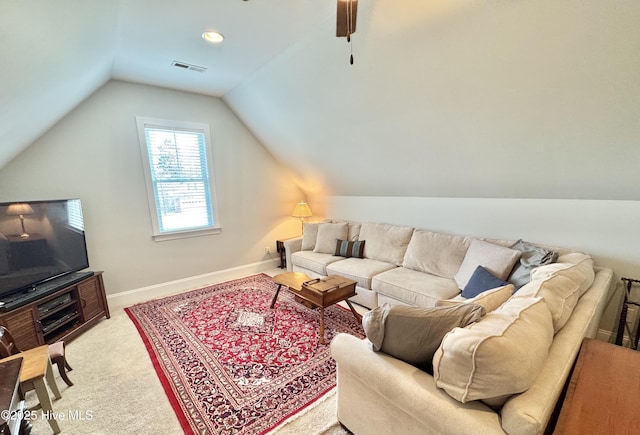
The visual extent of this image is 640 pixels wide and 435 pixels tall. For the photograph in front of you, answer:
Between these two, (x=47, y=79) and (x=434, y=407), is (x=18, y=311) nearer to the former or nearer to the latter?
(x=47, y=79)

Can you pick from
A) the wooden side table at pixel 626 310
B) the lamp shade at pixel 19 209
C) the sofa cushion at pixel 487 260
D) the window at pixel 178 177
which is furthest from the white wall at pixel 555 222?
the lamp shade at pixel 19 209

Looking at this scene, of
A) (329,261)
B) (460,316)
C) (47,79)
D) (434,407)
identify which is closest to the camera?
(434,407)

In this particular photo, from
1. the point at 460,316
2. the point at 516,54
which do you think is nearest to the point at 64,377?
the point at 460,316

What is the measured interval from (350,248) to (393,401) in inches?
99.4

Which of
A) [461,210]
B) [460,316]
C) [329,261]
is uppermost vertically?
[461,210]

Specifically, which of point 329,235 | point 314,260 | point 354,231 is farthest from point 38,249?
point 354,231

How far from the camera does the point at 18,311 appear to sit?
2027mm

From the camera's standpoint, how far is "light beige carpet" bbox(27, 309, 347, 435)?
1.55 m

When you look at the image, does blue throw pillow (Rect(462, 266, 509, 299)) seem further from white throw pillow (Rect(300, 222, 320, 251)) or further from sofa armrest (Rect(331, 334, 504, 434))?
white throw pillow (Rect(300, 222, 320, 251))

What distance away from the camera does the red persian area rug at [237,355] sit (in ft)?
5.46

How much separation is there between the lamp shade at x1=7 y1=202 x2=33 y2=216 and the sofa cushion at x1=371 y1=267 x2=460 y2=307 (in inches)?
130

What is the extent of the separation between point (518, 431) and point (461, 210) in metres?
2.51

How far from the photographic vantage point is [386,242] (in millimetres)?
3328

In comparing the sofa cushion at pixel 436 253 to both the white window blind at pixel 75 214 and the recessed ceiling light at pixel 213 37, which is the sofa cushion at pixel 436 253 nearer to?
the recessed ceiling light at pixel 213 37
